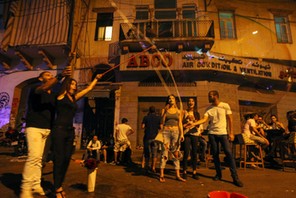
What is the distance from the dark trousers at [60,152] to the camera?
9.56 ft

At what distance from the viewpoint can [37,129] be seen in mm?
3016

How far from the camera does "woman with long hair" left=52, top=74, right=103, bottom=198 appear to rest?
9.57ft

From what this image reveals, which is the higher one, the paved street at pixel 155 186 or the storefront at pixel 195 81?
the storefront at pixel 195 81

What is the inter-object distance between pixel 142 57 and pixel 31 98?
8.60 m

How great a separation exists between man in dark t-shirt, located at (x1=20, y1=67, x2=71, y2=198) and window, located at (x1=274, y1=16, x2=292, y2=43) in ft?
47.6

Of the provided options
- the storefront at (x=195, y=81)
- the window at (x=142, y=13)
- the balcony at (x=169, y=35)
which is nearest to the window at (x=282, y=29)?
the storefront at (x=195, y=81)

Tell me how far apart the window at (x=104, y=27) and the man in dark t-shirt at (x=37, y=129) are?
10194 mm

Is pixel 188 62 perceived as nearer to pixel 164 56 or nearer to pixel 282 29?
pixel 164 56

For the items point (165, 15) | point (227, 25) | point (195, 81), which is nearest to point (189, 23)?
point (165, 15)

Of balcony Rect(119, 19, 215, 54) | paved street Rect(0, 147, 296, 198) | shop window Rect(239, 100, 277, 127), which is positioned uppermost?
balcony Rect(119, 19, 215, 54)

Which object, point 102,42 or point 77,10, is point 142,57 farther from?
point 77,10

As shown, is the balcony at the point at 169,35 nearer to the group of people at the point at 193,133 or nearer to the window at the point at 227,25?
the window at the point at 227,25

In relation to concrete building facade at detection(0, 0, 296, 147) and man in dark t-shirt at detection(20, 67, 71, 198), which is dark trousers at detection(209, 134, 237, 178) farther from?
concrete building facade at detection(0, 0, 296, 147)

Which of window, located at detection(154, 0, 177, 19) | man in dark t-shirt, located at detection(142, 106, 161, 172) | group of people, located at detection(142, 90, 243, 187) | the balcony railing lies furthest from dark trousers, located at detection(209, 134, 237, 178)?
window, located at detection(154, 0, 177, 19)
